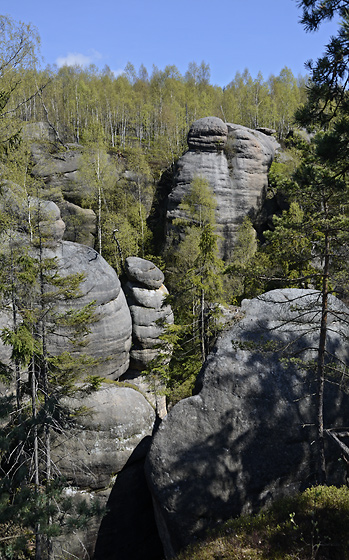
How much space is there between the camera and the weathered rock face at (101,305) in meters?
15.2

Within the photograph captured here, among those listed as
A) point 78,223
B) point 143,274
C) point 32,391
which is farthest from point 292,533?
point 78,223

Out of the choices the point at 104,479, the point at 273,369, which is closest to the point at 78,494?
the point at 104,479

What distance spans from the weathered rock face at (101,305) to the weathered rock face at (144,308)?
2.22 meters

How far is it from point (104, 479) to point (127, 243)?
20621 millimetres

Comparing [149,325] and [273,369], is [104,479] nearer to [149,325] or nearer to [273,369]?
[273,369]

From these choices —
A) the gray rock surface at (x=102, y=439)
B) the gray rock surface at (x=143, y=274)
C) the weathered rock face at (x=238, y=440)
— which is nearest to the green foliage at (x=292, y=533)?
the weathered rock face at (x=238, y=440)

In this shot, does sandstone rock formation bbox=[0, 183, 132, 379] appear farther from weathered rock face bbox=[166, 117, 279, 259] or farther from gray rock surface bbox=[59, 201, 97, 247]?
gray rock surface bbox=[59, 201, 97, 247]

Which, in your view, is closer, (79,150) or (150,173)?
(79,150)

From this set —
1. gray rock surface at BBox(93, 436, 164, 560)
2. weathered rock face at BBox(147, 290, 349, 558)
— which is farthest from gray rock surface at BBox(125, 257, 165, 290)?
weathered rock face at BBox(147, 290, 349, 558)

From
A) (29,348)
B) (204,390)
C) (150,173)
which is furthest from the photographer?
(150,173)

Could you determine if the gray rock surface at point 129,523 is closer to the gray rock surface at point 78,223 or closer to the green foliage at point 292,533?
the green foliage at point 292,533

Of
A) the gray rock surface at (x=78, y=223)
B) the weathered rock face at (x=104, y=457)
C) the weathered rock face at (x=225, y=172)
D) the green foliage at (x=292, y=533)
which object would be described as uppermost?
the weathered rock face at (x=225, y=172)

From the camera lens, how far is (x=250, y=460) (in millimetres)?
9117

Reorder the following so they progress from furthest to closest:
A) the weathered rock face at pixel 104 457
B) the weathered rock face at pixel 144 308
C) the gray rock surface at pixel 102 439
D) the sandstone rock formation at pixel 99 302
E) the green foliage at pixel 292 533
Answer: the weathered rock face at pixel 144 308, the sandstone rock formation at pixel 99 302, the gray rock surface at pixel 102 439, the weathered rock face at pixel 104 457, the green foliage at pixel 292 533
